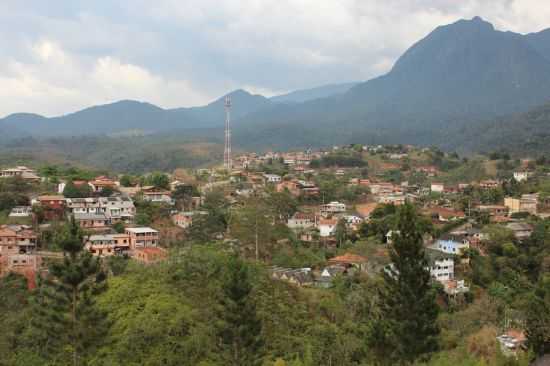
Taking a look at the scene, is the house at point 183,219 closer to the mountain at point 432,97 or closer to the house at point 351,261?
the house at point 351,261

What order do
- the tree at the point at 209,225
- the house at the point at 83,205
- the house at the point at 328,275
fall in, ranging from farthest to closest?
the house at the point at 83,205 → the tree at the point at 209,225 → the house at the point at 328,275

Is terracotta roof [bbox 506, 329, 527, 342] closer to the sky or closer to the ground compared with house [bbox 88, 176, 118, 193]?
closer to the ground

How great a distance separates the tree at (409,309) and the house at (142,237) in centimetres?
1545

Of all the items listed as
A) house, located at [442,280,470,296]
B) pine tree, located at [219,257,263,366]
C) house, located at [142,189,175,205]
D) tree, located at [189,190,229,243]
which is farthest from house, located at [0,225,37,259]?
house, located at [442,280,470,296]

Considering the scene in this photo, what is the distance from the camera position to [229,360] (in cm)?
1395

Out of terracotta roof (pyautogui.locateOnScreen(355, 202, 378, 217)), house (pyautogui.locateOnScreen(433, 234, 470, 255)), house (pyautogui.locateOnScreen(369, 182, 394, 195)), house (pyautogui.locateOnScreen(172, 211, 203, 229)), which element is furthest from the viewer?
house (pyautogui.locateOnScreen(369, 182, 394, 195))

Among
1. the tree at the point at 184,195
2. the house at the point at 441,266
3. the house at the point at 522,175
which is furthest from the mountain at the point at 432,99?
the house at the point at 441,266

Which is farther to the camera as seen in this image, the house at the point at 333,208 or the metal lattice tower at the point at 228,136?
the metal lattice tower at the point at 228,136

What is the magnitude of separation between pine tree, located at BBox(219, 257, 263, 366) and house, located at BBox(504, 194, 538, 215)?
27.2m

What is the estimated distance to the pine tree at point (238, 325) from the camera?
1360cm

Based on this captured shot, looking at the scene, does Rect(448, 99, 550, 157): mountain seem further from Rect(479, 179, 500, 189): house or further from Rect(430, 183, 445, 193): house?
Rect(430, 183, 445, 193): house

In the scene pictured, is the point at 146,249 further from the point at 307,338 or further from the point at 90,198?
the point at 307,338

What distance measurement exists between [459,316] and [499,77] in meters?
151

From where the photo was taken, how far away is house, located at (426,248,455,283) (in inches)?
1041
